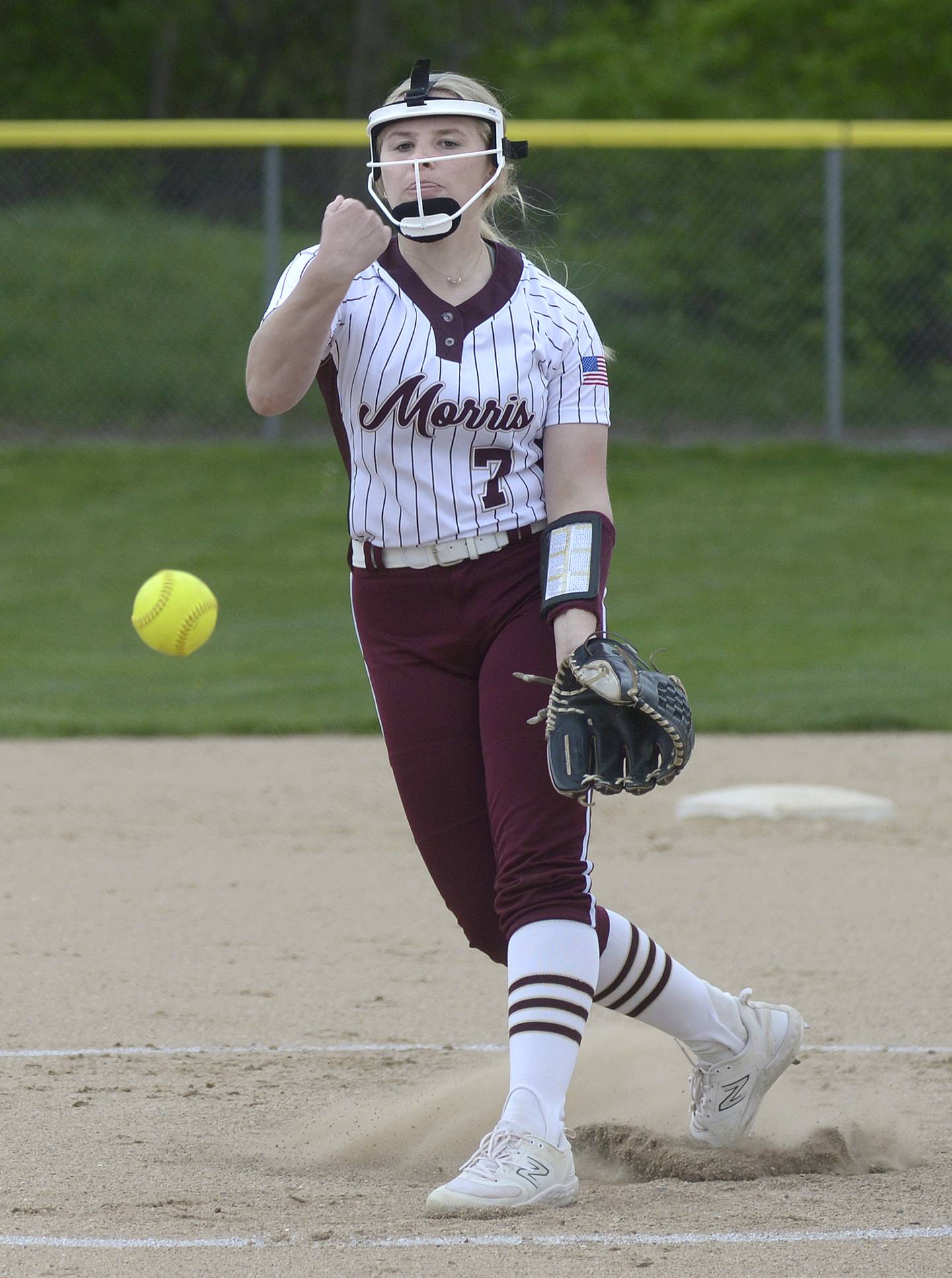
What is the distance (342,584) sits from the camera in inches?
440

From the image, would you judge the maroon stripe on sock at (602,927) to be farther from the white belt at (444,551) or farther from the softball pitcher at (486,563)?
the white belt at (444,551)

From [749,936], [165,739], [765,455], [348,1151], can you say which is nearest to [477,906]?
[348,1151]

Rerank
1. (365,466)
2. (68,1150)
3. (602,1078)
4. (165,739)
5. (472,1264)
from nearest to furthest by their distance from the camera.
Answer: (472,1264) → (365,466) → (68,1150) → (602,1078) → (165,739)

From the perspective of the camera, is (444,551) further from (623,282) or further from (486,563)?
(623,282)

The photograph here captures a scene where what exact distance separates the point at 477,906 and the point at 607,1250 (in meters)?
0.65

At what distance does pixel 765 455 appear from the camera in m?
13.0

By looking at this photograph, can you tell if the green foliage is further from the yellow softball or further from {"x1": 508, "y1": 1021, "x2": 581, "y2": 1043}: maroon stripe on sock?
{"x1": 508, "y1": 1021, "x2": 581, "y2": 1043}: maroon stripe on sock

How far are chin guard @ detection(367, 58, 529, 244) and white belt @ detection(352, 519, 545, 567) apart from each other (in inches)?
19.8

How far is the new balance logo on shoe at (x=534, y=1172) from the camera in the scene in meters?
2.73

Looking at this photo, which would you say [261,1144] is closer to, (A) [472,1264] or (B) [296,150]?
(A) [472,1264]

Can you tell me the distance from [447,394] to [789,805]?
372 centimetres

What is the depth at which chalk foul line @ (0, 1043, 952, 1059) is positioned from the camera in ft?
12.6

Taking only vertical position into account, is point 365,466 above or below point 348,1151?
above

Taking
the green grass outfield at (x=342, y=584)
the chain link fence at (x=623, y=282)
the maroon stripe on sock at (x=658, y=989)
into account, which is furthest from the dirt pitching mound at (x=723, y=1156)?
the chain link fence at (x=623, y=282)
